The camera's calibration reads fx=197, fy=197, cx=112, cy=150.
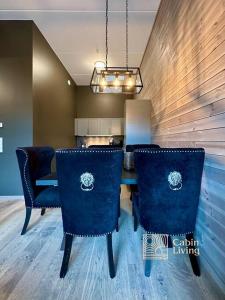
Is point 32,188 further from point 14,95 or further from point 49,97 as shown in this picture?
point 49,97

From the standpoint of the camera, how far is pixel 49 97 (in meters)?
4.39

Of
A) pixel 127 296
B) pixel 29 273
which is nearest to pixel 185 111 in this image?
pixel 127 296

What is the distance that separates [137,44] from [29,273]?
14.1 ft

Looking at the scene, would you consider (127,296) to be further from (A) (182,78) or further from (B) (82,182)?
(A) (182,78)

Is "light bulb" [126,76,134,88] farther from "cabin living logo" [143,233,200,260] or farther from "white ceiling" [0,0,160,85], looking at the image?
"cabin living logo" [143,233,200,260]

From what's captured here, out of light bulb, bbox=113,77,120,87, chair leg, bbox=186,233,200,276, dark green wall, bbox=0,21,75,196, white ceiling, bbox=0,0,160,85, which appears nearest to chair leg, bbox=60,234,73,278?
chair leg, bbox=186,233,200,276

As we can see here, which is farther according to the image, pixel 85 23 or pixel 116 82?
pixel 85 23

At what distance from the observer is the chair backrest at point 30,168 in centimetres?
207

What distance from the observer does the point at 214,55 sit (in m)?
1.47

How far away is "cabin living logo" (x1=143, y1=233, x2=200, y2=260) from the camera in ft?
5.59

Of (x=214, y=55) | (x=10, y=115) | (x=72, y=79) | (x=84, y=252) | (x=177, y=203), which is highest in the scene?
(x=72, y=79)

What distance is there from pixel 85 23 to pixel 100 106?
143 inches

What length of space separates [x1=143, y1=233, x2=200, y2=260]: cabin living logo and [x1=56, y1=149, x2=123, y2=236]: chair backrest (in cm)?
45

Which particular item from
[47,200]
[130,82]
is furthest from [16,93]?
[47,200]
